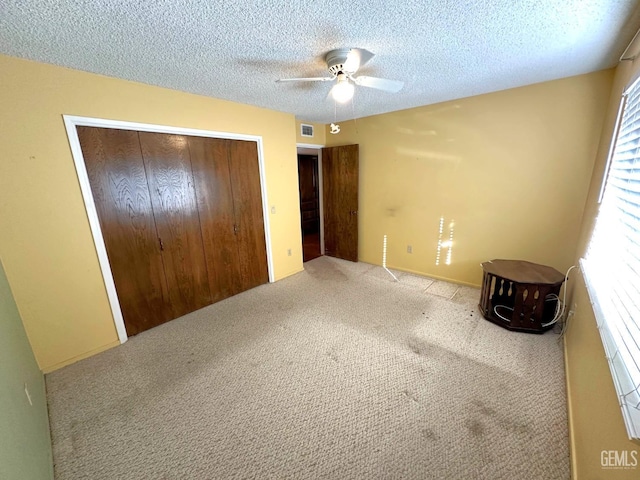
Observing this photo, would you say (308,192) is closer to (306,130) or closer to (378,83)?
(306,130)

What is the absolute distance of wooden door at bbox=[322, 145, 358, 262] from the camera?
4.01 meters

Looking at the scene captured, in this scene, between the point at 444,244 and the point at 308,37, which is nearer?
the point at 308,37

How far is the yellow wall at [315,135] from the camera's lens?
392 cm

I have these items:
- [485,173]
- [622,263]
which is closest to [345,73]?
[622,263]

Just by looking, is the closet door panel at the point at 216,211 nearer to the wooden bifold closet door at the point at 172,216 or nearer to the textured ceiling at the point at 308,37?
the wooden bifold closet door at the point at 172,216

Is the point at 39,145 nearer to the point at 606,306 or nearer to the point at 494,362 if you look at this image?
the point at 606,306

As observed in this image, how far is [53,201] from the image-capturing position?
1.89 metres

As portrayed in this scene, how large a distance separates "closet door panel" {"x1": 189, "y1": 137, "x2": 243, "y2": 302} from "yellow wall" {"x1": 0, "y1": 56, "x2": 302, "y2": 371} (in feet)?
1.44

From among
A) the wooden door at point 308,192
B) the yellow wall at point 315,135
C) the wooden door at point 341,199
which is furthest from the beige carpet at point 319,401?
the wooden door at point 308,192

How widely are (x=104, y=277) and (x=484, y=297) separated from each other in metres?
3.62

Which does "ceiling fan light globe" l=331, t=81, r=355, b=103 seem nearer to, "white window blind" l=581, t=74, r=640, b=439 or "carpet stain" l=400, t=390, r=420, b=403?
"white window blind" l=581, t=74, r=640, b=439

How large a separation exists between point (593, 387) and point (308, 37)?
2.43 meters

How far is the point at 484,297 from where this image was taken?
2.54 metres

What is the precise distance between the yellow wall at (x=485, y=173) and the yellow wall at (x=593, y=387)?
268 millimetres
